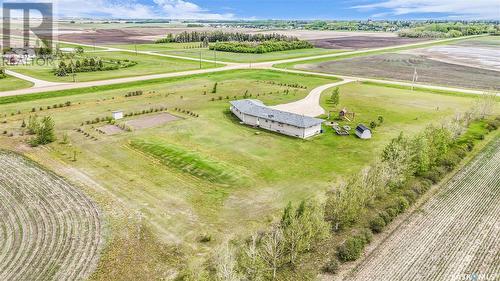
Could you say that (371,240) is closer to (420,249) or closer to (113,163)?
(420,249)

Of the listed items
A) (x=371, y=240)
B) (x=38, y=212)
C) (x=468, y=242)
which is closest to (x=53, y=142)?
(x=38, y=212)

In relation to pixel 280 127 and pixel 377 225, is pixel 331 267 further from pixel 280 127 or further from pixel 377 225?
pixel 280 127

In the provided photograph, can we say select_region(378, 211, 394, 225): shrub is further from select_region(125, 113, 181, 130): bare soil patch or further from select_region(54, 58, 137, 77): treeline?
select_region(54, 58, 137, 77): treeline

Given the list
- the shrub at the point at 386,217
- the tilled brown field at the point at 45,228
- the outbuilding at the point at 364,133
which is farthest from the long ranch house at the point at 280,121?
the tilled brown field at the point at 45,228

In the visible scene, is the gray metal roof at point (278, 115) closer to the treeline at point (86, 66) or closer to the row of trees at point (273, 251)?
the row of trees at point (273, 251)

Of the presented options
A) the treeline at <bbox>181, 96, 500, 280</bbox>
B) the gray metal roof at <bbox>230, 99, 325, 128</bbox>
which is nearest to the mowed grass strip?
the treeline at <bbox>181, 96, 500, 280</bbox>
